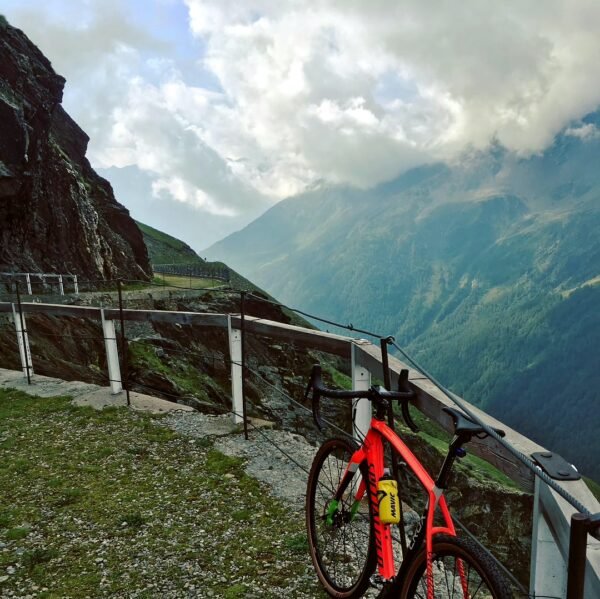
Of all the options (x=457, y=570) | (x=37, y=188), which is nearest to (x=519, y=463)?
(x=457, y=570)

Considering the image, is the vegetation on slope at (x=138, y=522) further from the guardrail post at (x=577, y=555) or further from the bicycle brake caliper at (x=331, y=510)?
the guardrail post at (x=577, y=555)

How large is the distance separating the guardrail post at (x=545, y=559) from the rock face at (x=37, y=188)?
32.9 metres

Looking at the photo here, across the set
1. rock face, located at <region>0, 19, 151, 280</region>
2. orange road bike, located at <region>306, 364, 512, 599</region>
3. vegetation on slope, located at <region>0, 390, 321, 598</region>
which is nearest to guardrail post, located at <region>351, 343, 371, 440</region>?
orange road bike, located at <region>306, 364, 512, 599</region>

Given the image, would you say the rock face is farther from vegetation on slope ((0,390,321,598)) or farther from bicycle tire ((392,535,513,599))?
bicycle tire ((392,535,513,599))

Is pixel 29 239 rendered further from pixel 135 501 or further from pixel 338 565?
pixel 338 565

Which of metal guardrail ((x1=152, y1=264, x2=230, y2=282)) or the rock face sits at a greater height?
the rock face

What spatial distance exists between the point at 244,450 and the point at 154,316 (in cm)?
291

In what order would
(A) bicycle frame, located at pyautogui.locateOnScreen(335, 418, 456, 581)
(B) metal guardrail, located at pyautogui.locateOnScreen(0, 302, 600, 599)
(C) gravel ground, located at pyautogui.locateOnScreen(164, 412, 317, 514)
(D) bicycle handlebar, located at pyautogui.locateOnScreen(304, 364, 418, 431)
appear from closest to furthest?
(B) metal guardrail, located at pyautogui.locateOnScreen(0, 302, 600, 599) < (A) bicycle frame, located at pyautogui.locateOnScreen(335, 418, 456, 581) < (D) bicycle handlebar, located at pyautogui.locateOnScreen(304, 364, 418, 431) < (C) gravel ground, located at pyautogui.locateOnScreen(164, 412, 317, 514)

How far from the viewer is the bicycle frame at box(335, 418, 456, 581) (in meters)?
2.09

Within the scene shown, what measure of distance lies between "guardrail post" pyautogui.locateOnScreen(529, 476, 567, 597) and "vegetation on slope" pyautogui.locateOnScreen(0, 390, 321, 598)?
6.72 feet

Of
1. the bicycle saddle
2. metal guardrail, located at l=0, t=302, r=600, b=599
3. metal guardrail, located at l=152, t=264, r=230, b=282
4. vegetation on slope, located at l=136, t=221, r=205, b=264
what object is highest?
the bicycle saddle

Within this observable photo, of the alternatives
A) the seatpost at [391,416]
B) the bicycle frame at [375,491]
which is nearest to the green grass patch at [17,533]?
the bicycle frame at [375,491]

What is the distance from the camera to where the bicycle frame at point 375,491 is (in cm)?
209

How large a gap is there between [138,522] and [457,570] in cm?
343
